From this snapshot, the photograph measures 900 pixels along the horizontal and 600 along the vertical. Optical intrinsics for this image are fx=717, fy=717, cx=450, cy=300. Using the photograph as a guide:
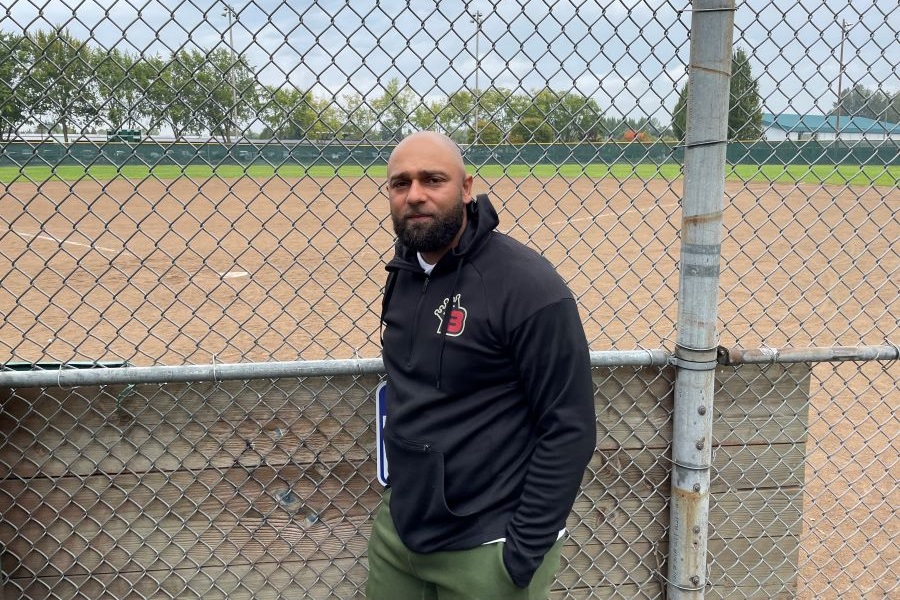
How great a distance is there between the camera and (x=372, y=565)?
2.39 meters

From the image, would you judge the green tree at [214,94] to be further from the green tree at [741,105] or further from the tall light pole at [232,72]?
the green tree at [741,105]

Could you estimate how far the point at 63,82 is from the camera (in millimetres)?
2232

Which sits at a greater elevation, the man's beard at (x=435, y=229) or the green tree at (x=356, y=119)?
the green tree at (x=356, y=119)

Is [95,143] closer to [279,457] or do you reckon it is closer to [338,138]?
[338,138]

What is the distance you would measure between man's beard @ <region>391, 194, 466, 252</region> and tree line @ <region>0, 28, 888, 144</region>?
0.53 m

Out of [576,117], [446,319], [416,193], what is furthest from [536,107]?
[446,319]

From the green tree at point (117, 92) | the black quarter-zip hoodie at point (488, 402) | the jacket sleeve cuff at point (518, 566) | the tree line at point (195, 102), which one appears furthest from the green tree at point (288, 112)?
the jacket sleeve cuff at point (518, 566)

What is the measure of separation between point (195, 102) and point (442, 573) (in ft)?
6.12

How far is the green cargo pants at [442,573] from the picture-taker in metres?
2.02

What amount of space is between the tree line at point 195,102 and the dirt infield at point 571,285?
272 millimetres

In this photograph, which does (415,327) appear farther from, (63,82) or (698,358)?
(63,82)

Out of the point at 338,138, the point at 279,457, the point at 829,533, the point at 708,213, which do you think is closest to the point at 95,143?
the point at 338,138

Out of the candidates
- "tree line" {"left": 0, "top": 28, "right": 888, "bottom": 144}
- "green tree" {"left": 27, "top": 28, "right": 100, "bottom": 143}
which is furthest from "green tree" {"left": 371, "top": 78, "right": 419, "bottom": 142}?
"green tree" {"left": 27, "top": 28, "right": 100, "bottom": 143}

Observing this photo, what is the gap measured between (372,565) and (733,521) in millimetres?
1477
